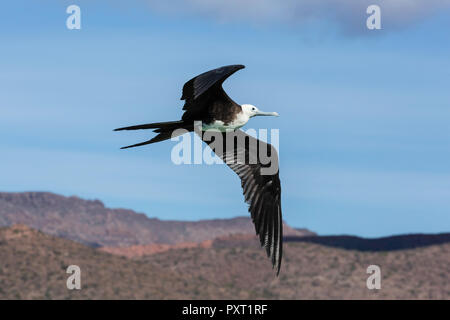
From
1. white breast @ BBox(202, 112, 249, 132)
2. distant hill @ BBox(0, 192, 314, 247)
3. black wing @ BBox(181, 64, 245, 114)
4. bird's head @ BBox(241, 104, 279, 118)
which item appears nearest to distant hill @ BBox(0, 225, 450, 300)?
bird's head @ BBox(241, 104, 279, 118)

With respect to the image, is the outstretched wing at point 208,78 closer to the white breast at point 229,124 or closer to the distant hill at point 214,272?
the white breast at point 229,124

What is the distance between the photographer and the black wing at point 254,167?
18.6m

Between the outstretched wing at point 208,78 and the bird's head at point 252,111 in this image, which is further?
the bird's head at point 252,111

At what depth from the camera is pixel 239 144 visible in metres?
19.0

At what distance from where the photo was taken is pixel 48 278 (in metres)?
72.5

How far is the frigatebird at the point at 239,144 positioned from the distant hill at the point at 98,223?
142505mm

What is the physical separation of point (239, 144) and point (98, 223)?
16122cm

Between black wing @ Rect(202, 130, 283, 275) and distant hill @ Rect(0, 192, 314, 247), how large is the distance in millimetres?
142440

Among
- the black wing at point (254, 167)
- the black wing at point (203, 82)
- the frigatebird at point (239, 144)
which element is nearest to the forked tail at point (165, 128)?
the frigatebird at point (239, 144)

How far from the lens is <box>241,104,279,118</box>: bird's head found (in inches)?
664

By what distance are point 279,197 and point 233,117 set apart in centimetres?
330

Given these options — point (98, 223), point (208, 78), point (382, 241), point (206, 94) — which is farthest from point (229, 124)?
point (98, 223)

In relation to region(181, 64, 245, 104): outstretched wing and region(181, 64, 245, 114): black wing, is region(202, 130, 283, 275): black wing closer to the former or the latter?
region(181, 64, 245, 114): black wing

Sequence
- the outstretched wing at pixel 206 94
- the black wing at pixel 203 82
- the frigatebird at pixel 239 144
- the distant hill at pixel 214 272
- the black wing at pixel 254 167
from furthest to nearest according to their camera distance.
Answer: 1. the distant hill at pixel 214 272
2. the black wing at pixel 254 167
3. the frigatebird at pixel 239 144
4. the outstretched wing at pixel 206 94
5. the black wing at pixel 203 82
